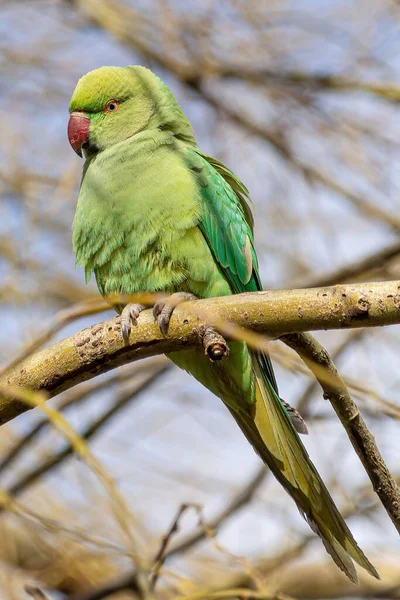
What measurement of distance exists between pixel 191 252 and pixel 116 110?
3.40 ft

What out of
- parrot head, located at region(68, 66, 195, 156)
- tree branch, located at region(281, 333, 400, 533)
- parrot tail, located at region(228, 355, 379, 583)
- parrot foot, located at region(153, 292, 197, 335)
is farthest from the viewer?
parrot head, located at region(68, 66, 195, 156)

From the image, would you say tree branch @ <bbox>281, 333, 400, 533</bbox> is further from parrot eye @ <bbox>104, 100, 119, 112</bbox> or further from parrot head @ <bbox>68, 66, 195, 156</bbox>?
parrot eye @ <bbox>104, 100, 119, 112</bbox>

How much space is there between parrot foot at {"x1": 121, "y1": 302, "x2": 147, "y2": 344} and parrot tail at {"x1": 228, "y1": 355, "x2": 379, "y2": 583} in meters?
0.77

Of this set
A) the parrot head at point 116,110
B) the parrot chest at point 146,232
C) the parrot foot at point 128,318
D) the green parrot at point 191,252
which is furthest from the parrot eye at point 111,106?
the parrot foot at point 128,318

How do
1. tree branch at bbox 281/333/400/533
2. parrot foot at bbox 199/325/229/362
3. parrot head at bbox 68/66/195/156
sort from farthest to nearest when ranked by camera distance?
parrot head at bbox 68/66/195/156 < tree branch at bbox 281/333/400/533 < parrot foot at bbox 199/325/229/362

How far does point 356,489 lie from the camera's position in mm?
4836

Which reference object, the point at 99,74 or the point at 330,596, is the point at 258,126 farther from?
the point at 330,596

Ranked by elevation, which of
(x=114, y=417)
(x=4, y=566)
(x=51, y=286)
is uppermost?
(x=51, y=286)

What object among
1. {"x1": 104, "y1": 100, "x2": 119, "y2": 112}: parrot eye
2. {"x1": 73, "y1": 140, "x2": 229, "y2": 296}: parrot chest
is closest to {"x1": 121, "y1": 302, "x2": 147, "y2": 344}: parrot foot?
{"x1": 73, "y1": 140, "x2": 229, "y2": 296}: parrot chest

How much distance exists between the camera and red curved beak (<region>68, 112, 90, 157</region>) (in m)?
3.80

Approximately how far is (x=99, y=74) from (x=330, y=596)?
328cm

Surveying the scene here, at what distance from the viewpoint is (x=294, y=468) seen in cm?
313

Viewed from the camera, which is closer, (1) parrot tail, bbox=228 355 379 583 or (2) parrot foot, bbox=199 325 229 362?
(2) parrot foot, bbox=199 325 229 362

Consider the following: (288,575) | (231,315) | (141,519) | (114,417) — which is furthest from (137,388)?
(231,315)
